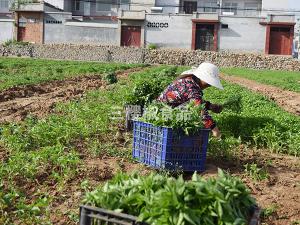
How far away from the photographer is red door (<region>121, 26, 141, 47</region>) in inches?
1927

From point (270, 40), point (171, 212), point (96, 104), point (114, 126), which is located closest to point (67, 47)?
point (270, 40)

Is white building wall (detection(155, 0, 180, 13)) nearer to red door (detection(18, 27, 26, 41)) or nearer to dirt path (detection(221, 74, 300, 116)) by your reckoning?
red door (detection(18, 27, 26, 41))

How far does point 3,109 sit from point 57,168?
5.55m

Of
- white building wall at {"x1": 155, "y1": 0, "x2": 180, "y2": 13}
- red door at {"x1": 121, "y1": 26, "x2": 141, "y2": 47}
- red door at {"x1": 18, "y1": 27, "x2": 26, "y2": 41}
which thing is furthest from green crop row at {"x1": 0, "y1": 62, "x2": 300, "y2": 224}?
white building wall at {"x1": 155, "y1": 0, "x2": 180, "y2": 13}

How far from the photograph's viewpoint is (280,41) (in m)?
47.7

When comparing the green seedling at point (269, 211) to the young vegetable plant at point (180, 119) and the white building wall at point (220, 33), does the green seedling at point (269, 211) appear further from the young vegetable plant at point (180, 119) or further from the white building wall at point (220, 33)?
the white building wall at point (220, 33)

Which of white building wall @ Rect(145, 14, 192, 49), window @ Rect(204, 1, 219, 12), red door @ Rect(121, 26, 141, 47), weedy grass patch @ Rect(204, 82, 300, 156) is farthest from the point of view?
window @ Rect(204, 1, 219, 12)

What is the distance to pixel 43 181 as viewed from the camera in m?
5.68

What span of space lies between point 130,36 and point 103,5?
7966 mm

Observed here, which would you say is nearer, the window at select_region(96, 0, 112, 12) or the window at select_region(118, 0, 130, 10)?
the window at select_region(118, 0, 130, 10)

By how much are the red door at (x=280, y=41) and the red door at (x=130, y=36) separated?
39.9 feet

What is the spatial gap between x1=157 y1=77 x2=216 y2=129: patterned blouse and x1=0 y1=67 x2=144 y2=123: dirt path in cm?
363

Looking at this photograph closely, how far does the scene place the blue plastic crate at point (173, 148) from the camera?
19.6ft

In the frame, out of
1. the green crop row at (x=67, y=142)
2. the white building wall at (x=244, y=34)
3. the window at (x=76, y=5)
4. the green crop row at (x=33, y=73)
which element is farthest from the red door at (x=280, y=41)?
the green crop row at (x=67, y=142)
